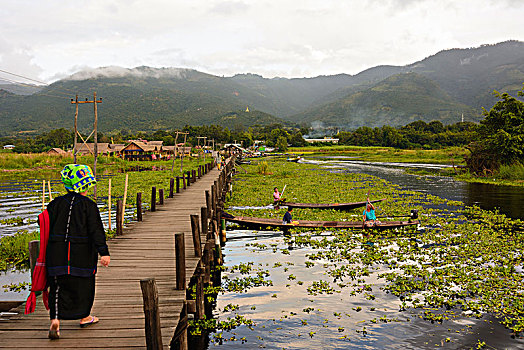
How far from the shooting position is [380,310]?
8.97m

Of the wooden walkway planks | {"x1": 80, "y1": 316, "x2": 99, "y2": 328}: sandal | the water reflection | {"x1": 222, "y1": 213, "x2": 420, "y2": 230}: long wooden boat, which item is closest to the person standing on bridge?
{"x1": 80, "y1": 316, "x2": 99, "y2": 328}: sandal

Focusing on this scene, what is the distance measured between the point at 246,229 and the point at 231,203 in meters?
6.91

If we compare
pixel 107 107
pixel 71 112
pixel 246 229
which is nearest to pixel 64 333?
pixel 246 229

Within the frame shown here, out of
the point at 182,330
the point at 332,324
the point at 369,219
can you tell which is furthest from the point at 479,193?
the point at 182,330

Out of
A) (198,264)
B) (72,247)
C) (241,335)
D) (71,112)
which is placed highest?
(71,112)

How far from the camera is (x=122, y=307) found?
19.6ft

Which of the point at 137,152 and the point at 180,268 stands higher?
the point at 137,152

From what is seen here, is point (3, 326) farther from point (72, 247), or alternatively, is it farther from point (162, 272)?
point (162, 272)

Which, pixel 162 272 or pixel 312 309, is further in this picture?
pixel 312 309

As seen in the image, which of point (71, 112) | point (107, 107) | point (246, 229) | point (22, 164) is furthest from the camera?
point (107, 107)

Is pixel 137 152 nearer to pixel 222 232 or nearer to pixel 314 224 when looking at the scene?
pixel 222 232

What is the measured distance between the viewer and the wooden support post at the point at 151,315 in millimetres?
4441

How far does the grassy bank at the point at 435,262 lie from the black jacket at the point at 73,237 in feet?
22.7

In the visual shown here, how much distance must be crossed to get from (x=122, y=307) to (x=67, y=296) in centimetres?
121
